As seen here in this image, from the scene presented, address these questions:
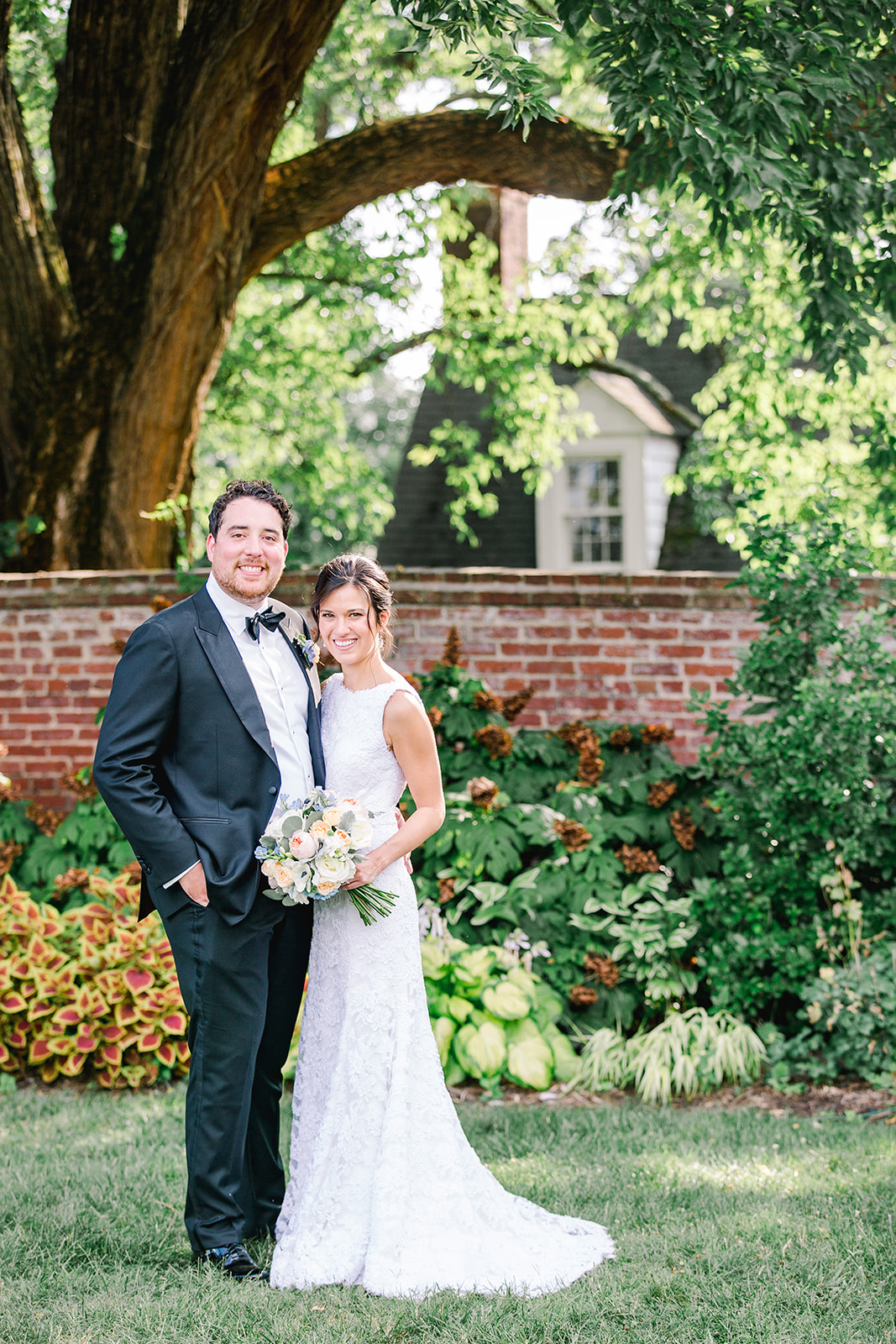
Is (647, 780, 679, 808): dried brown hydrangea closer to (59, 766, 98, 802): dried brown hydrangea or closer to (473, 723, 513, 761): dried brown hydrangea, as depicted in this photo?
(473, 723, 513, 761): dried brown hydrangea

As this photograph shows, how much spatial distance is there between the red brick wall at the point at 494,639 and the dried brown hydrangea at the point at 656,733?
0.46 m

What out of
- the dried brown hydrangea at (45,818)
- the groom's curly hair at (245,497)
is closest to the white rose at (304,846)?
the groom's curly hair at (245,497)

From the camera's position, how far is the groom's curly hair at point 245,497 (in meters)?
3.27

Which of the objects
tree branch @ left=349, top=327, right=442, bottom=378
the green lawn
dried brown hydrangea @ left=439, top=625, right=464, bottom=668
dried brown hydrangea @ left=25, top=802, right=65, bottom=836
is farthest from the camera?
tree branch @ left=349, top=327, right=442, bottom=378

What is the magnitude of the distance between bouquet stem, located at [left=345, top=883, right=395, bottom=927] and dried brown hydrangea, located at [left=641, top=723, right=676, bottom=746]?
277 cm

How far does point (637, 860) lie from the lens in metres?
5.28

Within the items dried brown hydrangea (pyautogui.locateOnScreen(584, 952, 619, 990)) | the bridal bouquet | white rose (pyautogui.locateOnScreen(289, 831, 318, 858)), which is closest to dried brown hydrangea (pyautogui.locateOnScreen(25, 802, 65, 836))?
dried brown hydrangea (pyautogui.locateOnScreen(584, 952, 619, 990))

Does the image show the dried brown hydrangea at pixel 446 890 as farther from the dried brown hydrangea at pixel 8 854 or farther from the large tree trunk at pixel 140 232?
the large tree trunk at pixel 140 232

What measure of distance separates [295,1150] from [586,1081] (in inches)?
71.7

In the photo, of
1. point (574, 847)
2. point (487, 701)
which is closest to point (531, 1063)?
point (574, 847)

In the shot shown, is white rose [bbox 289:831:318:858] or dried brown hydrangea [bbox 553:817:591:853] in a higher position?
white rose [bbox 289:831:318:858]

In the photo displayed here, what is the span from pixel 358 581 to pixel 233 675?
46cm

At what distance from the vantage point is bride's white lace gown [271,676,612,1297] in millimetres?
3094

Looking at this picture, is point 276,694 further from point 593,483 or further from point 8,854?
point 593,483
